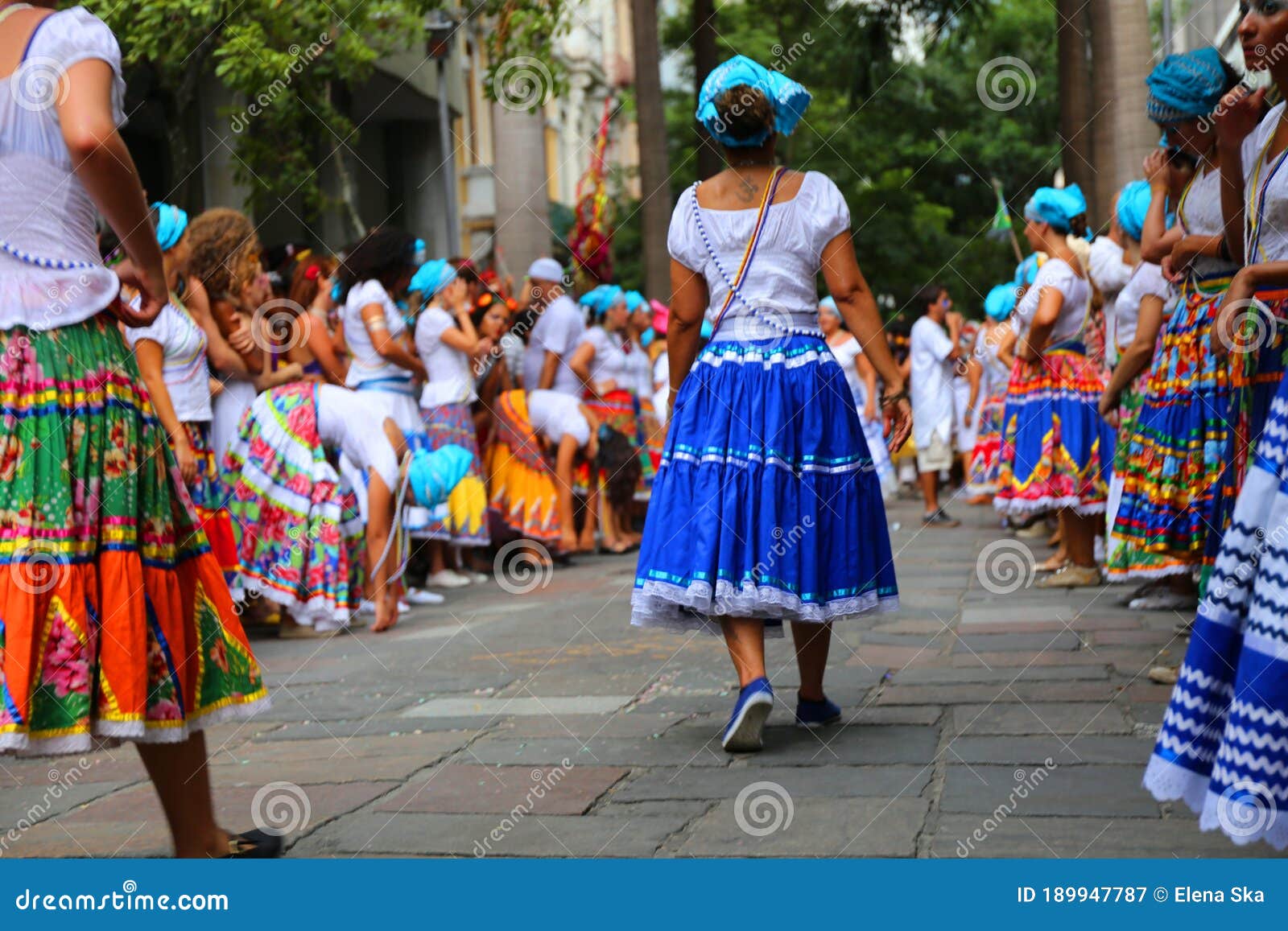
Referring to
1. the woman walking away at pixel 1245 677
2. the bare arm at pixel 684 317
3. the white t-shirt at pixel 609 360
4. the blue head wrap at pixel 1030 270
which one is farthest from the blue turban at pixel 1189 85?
the white t-shirt at pixel 609 360

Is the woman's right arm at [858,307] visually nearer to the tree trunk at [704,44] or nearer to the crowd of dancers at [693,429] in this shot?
the crowd of dancers at [693,429]

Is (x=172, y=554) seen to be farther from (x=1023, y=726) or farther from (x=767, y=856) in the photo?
(x=1023, y=726)

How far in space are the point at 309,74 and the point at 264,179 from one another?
116 centimetres

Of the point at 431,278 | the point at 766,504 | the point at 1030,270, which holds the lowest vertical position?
the point at 766,504

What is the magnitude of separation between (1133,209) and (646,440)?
6421 mm

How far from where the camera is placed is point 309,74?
1240cm

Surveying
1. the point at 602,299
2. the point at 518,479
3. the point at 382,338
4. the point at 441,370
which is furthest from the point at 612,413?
the point at 382,338

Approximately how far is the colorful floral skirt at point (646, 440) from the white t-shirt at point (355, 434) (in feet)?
15.4

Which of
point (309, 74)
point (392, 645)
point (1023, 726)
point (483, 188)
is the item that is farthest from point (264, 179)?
point (483, 188)

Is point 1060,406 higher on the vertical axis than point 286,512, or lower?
higher

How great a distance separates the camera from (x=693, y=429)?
488cm

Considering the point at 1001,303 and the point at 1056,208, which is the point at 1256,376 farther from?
the point at 1001,303

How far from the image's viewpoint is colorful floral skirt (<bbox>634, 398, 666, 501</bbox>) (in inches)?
509

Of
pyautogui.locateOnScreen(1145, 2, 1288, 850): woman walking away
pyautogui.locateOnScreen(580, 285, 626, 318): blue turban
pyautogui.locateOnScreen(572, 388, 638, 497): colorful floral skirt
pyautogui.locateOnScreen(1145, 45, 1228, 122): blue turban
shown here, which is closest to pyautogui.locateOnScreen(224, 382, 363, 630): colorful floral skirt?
pyautogui.locateOnScreen(572, 388, 638, 497): colorful floral skirt
